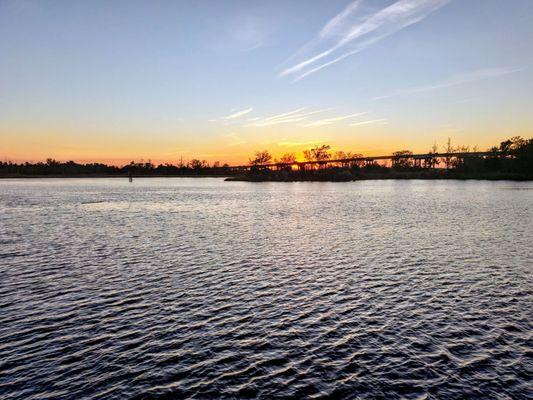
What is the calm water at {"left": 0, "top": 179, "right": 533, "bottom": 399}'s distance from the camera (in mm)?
13938

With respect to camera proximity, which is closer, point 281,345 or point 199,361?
point 199,361

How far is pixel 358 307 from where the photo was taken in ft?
71.2

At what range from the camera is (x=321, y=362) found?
15.4 meters

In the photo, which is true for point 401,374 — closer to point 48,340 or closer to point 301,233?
point 48,340

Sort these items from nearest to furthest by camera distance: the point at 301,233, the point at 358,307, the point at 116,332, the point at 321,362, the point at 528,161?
the point at 321,362 < the point at 116,332 < the point at 358,307 < the point at 301,233 < the point at 528,161

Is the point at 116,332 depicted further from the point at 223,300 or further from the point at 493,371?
the point at 493,371

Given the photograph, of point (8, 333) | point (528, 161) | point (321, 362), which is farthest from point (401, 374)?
point (528, 161)

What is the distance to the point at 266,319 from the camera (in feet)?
65.8

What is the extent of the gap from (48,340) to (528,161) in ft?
776

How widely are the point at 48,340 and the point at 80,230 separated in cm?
3715

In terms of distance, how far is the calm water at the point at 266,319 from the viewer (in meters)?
13.9

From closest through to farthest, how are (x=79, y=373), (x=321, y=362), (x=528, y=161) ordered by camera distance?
1. (x=79, y=373)
2. (x=321, y=362)
3. (x=528, y=161)

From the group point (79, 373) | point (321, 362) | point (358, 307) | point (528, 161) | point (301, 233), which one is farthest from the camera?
point (528, 161)

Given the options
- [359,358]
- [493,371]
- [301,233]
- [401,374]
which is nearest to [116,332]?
[359,358]
